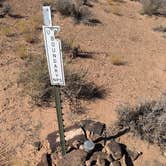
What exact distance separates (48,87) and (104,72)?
1571mm

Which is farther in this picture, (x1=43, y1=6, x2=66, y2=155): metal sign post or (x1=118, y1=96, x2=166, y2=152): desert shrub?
(x1=118, y1=96, x2=166, y2=152): desert shrub

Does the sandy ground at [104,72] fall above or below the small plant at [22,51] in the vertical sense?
below

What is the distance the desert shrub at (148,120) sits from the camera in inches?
240

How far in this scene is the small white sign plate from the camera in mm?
4420

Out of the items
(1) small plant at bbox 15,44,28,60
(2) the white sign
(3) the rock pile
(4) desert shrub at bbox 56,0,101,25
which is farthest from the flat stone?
(4) desert shrub at bbox 56,0,101,25

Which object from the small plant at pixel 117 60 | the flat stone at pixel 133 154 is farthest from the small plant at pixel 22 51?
the flat stone at pixel 133 154

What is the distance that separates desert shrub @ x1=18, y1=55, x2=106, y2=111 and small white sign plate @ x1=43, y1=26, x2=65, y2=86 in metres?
2.18

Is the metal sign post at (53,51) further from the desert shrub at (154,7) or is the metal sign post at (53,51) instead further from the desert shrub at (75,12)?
the desert shrub at (154,7)

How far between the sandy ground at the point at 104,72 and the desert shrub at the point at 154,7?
292 millimetres

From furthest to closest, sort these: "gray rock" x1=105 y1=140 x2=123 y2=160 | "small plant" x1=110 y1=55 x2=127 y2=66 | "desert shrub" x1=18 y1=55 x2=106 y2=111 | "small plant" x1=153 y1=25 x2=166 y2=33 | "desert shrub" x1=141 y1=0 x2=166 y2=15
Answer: "desert shrub" x1=141 y1=0 x2=166 y2=15, "small plant" x1=153 y1=25 x2=166 y2=33, "small plant" x1=110 y1=55 x2=127 y2=66, "desert shrub" x1=18 y1=55 x2=106 y2=111, "gray rock" x1=105 y1=140 x2=123 y2=160

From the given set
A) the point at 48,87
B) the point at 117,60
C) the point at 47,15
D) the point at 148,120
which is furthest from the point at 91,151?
the point at 117,60

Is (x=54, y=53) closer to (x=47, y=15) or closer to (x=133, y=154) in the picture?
(x=47, y=15)

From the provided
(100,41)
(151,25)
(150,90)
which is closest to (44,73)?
(150,90)

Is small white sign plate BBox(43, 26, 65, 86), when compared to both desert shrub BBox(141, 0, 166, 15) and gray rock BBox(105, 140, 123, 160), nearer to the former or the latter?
gray rock BBox(105, 140, 123, 160)
